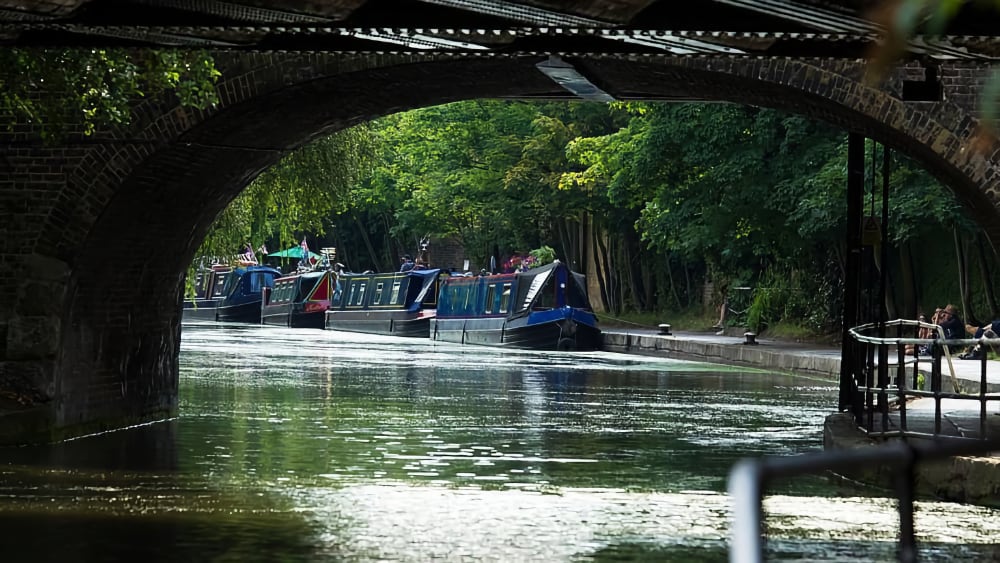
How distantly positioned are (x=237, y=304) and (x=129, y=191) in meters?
51.5

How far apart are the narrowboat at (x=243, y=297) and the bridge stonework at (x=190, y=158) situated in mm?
49072

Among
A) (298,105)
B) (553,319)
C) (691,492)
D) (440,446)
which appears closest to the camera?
(691,492)

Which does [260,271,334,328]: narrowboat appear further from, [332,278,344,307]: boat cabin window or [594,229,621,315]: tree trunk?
[594,229,621,315]: tree trunk

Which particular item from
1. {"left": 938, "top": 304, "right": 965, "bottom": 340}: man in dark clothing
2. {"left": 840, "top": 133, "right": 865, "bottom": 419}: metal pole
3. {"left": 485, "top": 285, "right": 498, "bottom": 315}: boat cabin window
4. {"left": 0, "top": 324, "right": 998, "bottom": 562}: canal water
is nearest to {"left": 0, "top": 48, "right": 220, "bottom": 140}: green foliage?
{"left": 0, "top": 324, "right": 998, "bottom": 562}: canal water

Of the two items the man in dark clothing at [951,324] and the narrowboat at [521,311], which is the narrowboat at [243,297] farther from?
the man in dark clothing at [951,324]

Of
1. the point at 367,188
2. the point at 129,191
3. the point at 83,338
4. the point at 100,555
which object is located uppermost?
the point at 367,188

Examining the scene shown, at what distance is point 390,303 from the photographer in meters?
53.4

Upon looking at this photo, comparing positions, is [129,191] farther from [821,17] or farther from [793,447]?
[821,17]

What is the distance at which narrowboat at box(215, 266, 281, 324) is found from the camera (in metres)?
65.8

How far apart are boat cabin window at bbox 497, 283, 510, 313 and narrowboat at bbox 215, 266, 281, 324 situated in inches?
870

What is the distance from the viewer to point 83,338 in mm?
15531

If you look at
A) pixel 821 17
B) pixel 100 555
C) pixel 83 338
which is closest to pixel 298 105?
pixel 83 338

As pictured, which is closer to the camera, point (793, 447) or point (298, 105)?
point (298, 105)

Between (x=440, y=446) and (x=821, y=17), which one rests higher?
(x=821, y=17)
